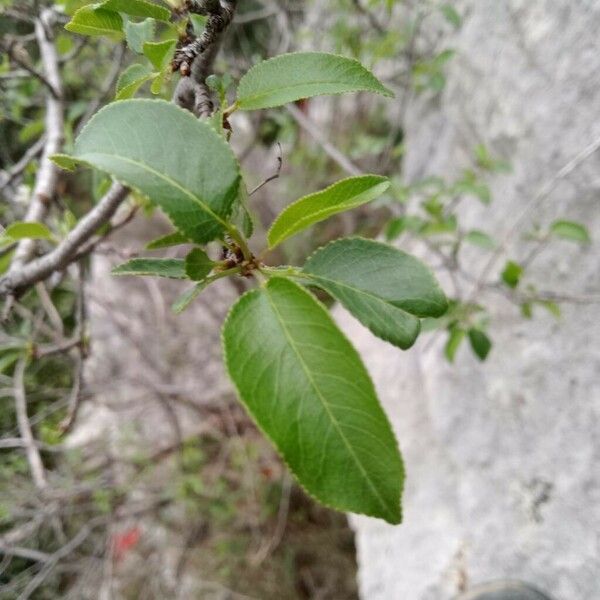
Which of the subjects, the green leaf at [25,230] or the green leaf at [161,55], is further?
the green leaf at [25,230]

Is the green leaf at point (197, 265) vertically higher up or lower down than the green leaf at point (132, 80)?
lower down

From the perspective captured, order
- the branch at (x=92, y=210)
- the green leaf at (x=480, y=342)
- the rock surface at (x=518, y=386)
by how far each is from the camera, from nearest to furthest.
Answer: the branch at (x=92, y=210) < the green leaf at (x=480, y=342) < the rock surface at (x=518, y=386)

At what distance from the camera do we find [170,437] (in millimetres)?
2273

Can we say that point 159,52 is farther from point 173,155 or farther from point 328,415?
point 328,415

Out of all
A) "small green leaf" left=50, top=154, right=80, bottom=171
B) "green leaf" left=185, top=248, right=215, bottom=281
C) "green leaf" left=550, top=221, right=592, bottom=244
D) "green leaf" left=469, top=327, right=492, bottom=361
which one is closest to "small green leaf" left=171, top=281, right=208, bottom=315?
"green leaf" left=185, top=248, right=215, bottom=281

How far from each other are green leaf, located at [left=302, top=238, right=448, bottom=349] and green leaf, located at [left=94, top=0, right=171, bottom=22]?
0.21 m

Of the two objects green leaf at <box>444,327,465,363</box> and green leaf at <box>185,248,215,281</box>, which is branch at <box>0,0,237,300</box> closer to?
green leaf at <box>185,248,215,281</box>

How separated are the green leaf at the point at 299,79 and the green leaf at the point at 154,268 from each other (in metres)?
0.13

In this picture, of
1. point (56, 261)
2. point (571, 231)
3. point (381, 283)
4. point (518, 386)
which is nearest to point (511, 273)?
point (571, 231)

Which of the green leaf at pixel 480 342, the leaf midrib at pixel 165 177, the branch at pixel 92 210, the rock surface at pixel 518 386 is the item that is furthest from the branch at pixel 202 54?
the rock surface at pixel 518 386

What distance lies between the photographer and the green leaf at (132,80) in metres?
0.39

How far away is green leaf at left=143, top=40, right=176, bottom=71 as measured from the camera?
35cm

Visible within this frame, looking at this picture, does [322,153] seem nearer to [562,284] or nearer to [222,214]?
[562,284]

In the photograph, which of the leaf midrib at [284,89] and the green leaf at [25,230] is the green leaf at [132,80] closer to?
the leaf midrib at [284,89]
